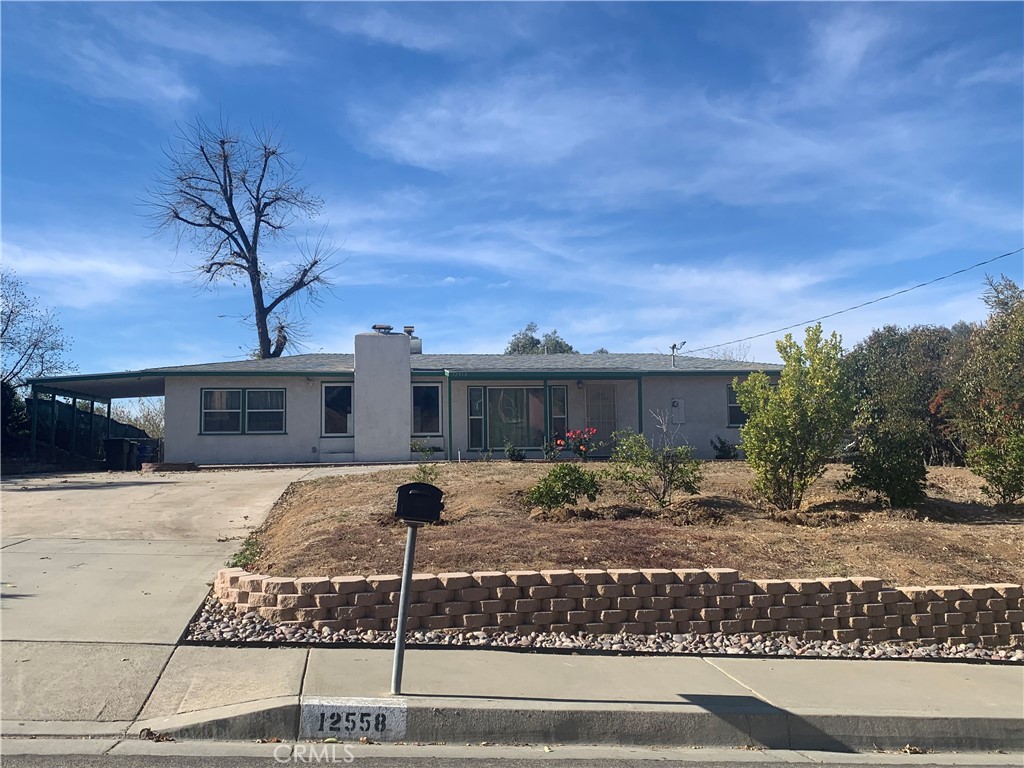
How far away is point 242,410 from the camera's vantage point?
2184 cm

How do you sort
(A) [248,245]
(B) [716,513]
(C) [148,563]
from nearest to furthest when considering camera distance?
1. (C) [148,563]
2. (B) [716,513]
3. (A) [248,245]

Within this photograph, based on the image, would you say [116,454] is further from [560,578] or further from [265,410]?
[560,578]

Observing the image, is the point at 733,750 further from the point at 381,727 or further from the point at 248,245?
the point at 248,245

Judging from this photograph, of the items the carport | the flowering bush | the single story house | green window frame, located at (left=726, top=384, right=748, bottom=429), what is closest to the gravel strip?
the flowering bush

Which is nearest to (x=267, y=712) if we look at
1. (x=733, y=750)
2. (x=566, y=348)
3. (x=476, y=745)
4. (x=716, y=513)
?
(x=476, y=745)

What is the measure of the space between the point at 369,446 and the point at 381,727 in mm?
16110

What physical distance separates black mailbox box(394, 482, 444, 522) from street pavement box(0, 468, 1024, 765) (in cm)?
118

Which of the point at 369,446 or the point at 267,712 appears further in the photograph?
the point at 369,446

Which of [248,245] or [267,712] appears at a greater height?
[248,245]

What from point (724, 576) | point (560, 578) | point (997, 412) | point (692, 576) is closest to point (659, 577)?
point (692, 576)

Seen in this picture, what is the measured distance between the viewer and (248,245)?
35.2 meters

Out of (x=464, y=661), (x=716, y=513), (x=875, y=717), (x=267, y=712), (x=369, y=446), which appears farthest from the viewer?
(x=369, y=446)

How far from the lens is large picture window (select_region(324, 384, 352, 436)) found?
2206 centimetres

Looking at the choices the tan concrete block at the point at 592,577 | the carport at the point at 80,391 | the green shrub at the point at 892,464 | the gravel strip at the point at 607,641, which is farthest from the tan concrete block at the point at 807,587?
the carport at the point at 80,391
